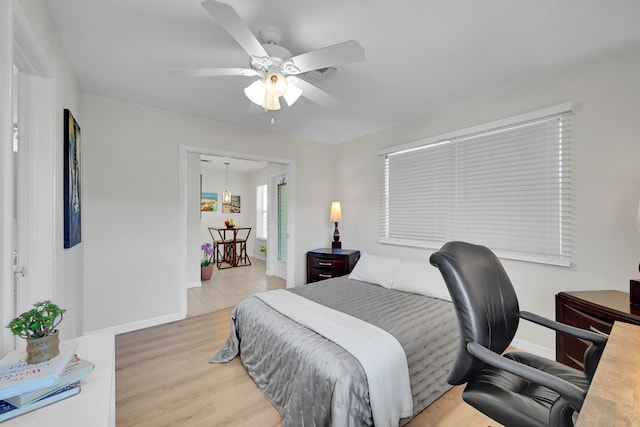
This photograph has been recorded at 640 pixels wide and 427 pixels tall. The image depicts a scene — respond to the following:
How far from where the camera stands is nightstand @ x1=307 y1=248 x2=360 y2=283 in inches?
150

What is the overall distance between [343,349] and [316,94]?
174cm

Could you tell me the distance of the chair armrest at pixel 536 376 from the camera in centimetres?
89

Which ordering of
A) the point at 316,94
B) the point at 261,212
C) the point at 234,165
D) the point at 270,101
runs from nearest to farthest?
the point at 270,101, the point at 316,94, the point at 234,165, the point at 261,212

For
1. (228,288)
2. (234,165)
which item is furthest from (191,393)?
(234,165)

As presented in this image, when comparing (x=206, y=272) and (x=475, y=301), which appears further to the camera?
(x=206, y=272)

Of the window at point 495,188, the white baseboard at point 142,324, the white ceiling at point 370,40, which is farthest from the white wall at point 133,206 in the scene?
the window at point 495,188

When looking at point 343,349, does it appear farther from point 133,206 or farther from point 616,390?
point 133,206

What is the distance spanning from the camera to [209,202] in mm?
7371

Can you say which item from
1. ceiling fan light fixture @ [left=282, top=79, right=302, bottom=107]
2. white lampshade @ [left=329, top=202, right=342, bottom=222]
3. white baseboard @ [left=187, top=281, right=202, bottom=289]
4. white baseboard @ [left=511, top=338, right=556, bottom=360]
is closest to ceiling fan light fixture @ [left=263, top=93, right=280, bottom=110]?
ceiling fan light fixture @ [left=282, top=79, right=302, bottom=107]

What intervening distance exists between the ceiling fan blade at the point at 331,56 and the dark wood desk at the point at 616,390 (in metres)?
1.64

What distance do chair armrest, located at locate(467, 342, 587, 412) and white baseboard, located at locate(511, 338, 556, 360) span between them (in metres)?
1.71

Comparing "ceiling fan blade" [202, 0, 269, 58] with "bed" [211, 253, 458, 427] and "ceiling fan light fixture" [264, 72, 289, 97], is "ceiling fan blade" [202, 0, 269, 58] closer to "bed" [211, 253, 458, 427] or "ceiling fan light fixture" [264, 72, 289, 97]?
"ceiling fan light fixture" [264, 72, 289, 97]

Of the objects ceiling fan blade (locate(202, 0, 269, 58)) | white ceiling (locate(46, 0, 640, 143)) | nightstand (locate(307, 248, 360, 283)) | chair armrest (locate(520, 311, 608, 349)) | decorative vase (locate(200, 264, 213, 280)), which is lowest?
decorative vase (locate(200, 264, 213, 280))

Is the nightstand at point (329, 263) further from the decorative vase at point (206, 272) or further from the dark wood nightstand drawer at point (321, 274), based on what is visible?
the decorative vase at point (206, 272)
